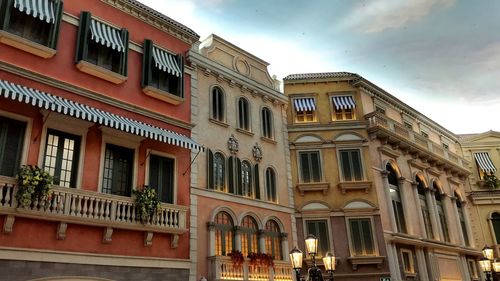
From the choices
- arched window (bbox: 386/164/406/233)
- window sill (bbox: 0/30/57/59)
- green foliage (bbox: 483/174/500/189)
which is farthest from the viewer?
green foliage (bbox: 483/174/500/189)

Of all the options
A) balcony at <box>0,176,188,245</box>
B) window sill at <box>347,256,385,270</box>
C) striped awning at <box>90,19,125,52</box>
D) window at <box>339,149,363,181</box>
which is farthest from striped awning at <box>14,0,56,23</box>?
window sill at <box>347,256,385,270</box>

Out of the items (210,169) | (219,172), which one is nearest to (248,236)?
(219,172)

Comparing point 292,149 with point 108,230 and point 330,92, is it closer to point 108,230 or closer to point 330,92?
point 330,92

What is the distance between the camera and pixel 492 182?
31469 mm

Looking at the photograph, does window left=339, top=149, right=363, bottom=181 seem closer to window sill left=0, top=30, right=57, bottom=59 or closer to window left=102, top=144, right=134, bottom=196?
window left=102, top=144, right=134, bottom=196

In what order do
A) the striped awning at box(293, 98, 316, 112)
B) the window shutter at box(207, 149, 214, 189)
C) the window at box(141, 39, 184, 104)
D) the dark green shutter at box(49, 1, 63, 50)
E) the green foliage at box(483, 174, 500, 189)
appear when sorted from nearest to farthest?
the dark green shutter at box(49, 1, 63, 50), the window at box(141, 39, 184, 104), the window shutter at box(207, 149, 214, 189), the striped awning at box(293, 98, 316, 112), the green foliage at box(483, 174, 500, 189)

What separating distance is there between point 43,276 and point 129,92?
21.9 feet

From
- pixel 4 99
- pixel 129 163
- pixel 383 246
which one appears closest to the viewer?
pixel 4 99

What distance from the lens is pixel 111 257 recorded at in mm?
13266

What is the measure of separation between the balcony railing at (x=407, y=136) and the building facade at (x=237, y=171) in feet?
16.0

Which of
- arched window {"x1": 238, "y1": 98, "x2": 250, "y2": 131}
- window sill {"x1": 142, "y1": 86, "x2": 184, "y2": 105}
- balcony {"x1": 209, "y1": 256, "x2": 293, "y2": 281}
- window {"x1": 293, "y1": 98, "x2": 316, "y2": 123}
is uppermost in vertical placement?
window {"x1": 293, "y1": 98, "x2": 316, "y2": 123}

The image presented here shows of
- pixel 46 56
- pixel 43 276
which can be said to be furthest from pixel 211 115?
pixel 43 276

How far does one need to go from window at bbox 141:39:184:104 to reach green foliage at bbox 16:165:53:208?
A: 17.3 ft

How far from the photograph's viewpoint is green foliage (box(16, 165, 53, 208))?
1141 cm
